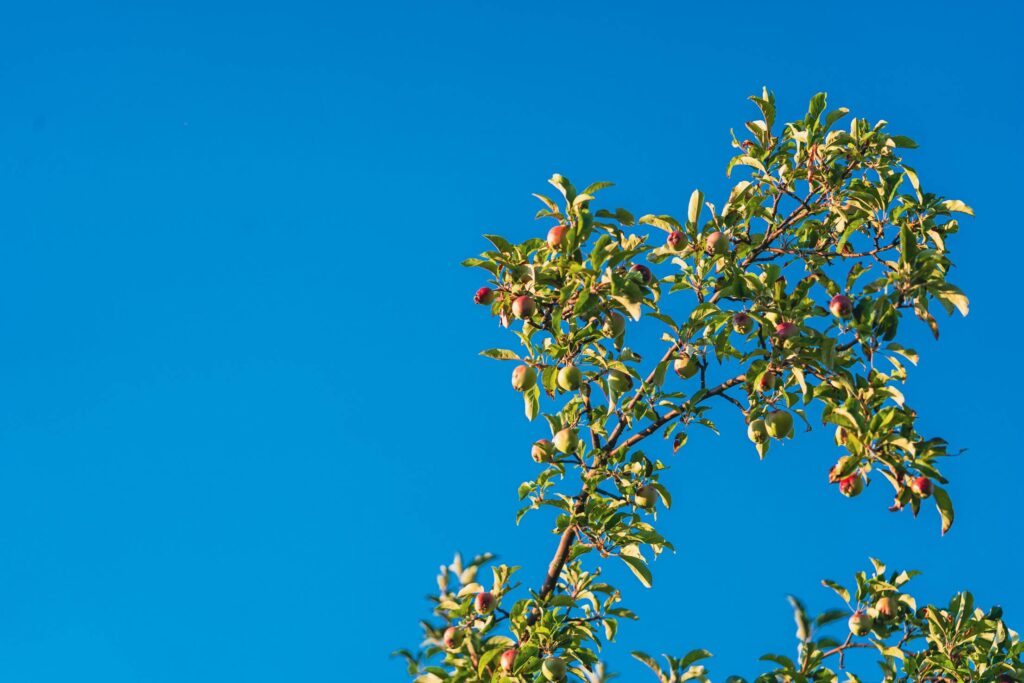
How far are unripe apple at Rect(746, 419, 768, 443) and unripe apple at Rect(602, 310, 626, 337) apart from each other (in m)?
0.89

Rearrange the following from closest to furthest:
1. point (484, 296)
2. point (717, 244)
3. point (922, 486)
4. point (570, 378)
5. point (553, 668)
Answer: point (922, 486) < point (553, 668) < point (570, 378) < point (717, 244) < point (484, 296)

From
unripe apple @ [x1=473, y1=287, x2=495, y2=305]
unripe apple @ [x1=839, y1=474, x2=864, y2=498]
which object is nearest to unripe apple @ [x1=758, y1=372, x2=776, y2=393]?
unripe apple @ [x1=839, y1=474, x2=864, y2=498]

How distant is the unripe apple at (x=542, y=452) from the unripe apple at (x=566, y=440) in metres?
0.10

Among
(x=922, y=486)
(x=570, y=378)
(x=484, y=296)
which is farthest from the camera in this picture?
(x=484, y=296)

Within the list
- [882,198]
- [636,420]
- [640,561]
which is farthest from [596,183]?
[640,561]

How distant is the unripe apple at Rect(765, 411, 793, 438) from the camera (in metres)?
5.65

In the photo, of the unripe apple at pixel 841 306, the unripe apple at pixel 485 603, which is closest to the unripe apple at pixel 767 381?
the unripe apple at pixel 841 306

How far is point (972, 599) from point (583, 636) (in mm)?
2707

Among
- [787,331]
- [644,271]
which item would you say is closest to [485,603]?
[644,271]

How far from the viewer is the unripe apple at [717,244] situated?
5.92m

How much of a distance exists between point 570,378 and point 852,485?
1575 mm

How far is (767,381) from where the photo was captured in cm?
547

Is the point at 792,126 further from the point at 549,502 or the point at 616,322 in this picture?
the point at 549,502

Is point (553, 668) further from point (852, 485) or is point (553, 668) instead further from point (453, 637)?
point (852, 485)
